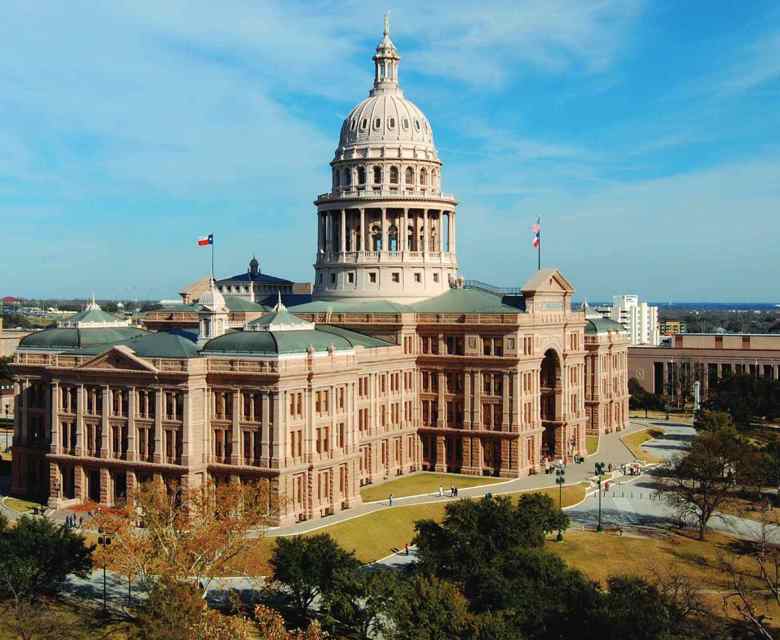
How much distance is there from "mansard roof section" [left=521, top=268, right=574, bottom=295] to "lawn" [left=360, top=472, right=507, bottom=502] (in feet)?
71.4

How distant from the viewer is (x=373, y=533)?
8938 centimetres

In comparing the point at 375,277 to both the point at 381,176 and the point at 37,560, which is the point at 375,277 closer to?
the point at 381,176

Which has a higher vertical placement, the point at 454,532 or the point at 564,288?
the point at 564,288

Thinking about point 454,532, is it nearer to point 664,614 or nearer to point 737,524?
point 664,614

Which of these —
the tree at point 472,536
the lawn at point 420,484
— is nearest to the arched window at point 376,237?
the lawn at point 420,484

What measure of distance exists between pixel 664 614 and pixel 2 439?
10625 cm

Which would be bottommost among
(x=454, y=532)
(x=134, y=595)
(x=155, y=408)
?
(x=134, y=595)

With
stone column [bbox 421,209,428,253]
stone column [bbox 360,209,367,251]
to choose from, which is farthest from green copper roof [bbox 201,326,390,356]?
stone column [bbox 421,209,428,253]

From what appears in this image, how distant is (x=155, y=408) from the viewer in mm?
94062

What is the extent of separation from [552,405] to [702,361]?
75.5 meters

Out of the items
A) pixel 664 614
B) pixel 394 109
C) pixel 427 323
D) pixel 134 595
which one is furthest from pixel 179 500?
pixel 394 109

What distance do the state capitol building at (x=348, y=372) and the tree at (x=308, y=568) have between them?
1692 cm

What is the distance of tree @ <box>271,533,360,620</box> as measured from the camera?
6712 cm

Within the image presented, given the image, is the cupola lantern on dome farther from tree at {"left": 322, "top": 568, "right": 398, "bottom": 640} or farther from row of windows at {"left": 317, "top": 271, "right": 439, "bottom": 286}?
tree at {"left": 322, "top": 568, "right": 398, "bottom": 640}
